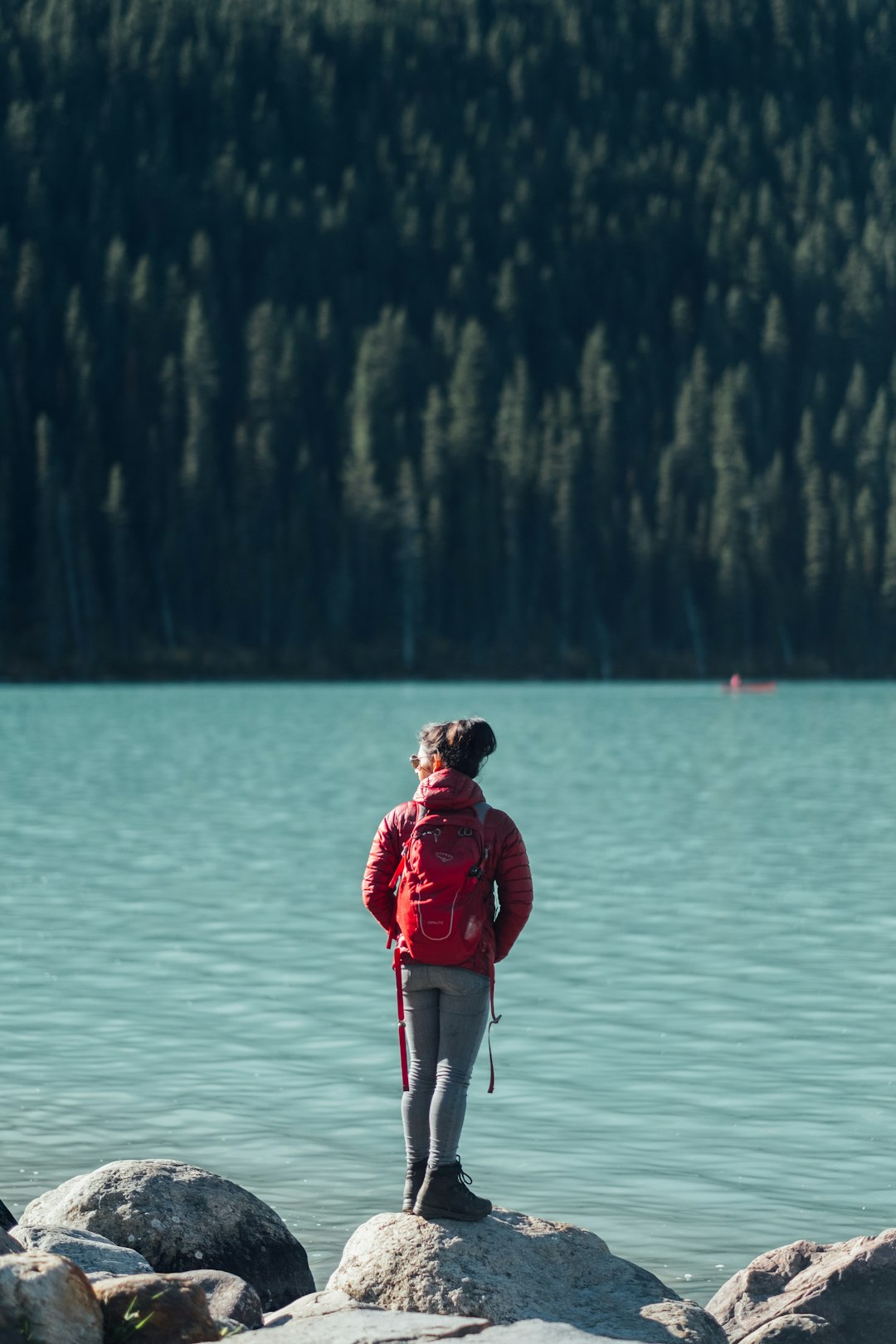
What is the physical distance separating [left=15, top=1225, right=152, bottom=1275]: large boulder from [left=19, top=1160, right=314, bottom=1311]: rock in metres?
0.42

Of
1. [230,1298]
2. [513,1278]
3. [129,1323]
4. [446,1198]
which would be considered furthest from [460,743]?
[129,1323]

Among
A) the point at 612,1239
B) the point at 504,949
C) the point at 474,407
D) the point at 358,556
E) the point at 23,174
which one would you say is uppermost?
the point at 23,174

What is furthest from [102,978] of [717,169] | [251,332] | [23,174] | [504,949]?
[717,169]

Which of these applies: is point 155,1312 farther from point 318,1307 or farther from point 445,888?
point 445,888

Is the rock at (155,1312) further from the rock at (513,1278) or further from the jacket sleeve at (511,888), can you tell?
the jacket sleeve at (511,888)

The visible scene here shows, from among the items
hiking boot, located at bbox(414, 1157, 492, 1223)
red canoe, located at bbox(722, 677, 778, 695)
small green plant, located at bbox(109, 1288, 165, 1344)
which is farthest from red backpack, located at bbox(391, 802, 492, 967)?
red canoe, located at bbox(722, 677, 778, 695)

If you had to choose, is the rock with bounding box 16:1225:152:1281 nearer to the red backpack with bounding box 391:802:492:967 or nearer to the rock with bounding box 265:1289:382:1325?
the rock with bounding box 265:1289:382:1325

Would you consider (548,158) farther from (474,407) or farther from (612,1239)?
(612,1239)

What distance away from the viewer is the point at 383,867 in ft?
28.3

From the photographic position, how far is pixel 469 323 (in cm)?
A: 16325

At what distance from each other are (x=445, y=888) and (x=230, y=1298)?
6.02ft

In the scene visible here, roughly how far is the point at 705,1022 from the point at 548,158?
185506mm

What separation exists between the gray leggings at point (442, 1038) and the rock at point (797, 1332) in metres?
1.39

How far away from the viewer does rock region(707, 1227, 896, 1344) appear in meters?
8.45
